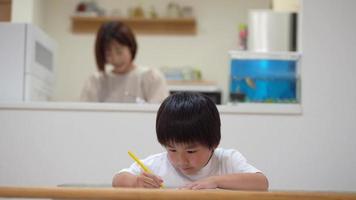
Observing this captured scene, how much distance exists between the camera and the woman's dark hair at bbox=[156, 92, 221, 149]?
45.3 inches

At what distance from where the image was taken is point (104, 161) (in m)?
2.02

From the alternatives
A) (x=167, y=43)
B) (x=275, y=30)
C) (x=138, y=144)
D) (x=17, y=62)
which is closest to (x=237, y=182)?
(x=138, y=144)

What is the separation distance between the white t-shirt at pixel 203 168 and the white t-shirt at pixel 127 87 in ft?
3.73

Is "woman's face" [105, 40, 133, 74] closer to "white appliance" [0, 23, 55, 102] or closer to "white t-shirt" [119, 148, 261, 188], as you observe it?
"white appliance" [0, 23, 55, 102]

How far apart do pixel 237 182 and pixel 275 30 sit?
2.74 metres

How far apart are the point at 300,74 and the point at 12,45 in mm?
1262

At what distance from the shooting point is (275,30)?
3748mm

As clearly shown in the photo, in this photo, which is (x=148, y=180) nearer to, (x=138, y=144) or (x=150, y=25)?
(x=138, y=144)

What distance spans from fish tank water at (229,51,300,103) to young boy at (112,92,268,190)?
103 centimetres

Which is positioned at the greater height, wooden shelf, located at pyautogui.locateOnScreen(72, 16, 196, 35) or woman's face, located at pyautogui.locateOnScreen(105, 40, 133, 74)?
wooden shelf, located at pyautogui.locateOnScreen(72, 16, 196, 35)

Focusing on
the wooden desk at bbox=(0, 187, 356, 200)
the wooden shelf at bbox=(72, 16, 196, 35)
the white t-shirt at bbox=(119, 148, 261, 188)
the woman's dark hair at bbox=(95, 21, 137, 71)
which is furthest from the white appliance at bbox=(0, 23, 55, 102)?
the wooden shelf at bbox=(72, 16, 196, 35)

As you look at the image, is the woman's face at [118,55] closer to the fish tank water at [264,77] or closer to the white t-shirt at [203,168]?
the fish tank water at [264,77]

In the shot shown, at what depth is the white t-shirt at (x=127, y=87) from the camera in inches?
97.3

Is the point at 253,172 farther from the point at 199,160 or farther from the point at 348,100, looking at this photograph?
the point at 348,100
